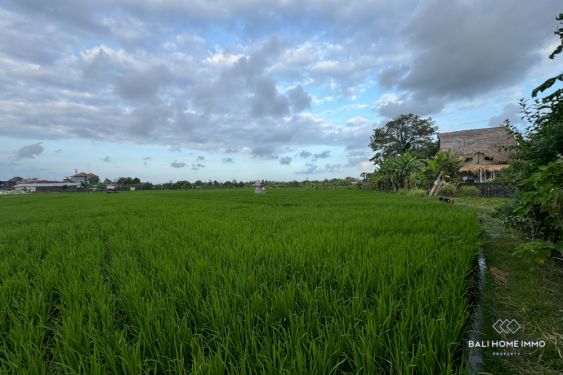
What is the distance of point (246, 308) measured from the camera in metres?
1.92

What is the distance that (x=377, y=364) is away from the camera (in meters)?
1.47

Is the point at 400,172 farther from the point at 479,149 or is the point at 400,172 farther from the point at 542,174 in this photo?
the point at 542,174

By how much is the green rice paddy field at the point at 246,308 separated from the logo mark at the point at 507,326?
0.22 m

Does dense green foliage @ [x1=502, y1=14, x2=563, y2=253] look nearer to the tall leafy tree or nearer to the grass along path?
the grass along path

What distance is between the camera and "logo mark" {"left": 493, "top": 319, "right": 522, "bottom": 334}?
72.1 inches

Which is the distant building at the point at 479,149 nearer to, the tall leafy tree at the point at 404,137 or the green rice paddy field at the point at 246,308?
the tall leafy tree at the point at 404,137

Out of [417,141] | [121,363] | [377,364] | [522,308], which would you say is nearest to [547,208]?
[522,308]

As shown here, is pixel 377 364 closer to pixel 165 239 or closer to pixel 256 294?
pixel 256 294

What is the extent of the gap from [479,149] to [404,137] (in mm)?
9557

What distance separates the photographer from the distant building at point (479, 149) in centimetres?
1912

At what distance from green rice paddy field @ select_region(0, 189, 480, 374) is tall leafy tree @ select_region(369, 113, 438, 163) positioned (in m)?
28.3

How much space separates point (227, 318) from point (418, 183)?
65.4 ft

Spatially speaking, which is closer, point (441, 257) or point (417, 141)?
point (441, 257)

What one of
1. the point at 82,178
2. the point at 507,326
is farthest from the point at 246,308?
the point at 82,178
